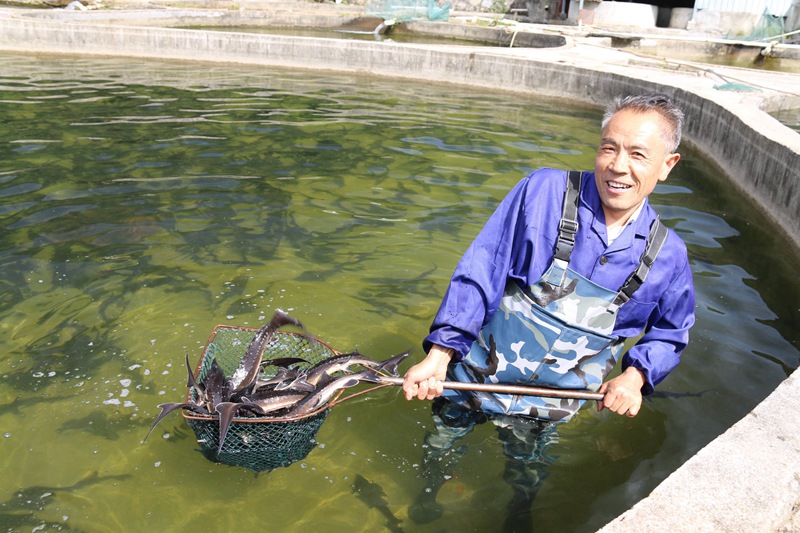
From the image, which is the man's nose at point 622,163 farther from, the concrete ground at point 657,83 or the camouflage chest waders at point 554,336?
the concrete ground at point 657,83

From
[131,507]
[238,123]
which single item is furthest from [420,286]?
[238,123]

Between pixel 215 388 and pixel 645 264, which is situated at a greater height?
pixel 645 264

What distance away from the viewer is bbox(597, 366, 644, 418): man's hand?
324 cm

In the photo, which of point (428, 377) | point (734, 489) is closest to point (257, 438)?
point (428, 377)

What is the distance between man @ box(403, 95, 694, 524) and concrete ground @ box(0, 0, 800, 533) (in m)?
0.57

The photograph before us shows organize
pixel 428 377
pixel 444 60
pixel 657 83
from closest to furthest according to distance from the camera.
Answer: pixel 428 377
pixel 657 83
pixel 444 60

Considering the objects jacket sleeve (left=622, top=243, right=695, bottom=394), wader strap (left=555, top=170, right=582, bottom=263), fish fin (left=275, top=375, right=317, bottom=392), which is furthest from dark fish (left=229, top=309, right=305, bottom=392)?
jacket sleeve (left=622, top=243, right=695, bottom=394)

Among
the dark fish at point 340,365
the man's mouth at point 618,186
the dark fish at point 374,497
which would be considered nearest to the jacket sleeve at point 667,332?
the man's mouth at point 618,186

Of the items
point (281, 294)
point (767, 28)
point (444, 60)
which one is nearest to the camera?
point (281, 294)

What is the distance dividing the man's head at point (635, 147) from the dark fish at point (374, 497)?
7.23 feet

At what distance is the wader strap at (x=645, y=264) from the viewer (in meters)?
3.15

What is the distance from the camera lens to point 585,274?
3217 mm

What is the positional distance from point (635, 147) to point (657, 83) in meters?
11.3

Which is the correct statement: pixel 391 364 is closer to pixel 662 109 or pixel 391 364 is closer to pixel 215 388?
pixel 215 388
